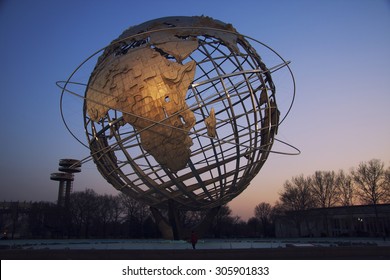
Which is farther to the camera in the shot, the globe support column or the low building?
the low building

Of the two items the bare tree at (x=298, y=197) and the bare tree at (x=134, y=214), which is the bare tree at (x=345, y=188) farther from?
the bare tree at (x=134, y=214)

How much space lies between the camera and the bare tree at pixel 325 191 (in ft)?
131

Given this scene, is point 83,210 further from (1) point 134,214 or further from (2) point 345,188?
(2) point 345,188

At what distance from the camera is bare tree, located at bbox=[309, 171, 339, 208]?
39781mm

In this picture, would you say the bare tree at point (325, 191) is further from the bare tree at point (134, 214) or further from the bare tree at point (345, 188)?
the bare tree at point (134, 214)

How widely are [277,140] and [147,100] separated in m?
6.26

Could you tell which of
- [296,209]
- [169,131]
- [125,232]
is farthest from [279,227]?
[169,131]

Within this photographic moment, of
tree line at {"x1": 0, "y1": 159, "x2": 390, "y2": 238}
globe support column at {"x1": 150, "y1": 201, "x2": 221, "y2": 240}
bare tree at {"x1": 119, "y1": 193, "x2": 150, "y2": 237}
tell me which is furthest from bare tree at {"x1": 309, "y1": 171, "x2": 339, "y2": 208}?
globe support column at {"x1": 150, "y1": 201, "x2": 221, "y2": 240}

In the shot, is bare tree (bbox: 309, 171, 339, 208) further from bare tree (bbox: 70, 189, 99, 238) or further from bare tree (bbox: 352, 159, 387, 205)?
bare tree (bbox: 70, 189, 99, 238)

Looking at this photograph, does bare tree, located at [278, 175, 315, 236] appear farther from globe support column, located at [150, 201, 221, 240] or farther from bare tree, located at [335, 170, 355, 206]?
globe support column, located at [150, 201, 221, 240]

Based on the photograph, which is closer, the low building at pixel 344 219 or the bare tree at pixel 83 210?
the low building at pixel 344 219

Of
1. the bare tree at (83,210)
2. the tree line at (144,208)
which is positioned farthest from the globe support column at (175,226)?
the bare tree at (83,210)

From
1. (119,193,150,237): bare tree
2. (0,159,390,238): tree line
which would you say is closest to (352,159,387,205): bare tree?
(0,159,390,238): tree line

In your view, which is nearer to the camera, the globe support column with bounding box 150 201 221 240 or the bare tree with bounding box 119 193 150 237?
the globe support column with bounding box 150 201 221 240
